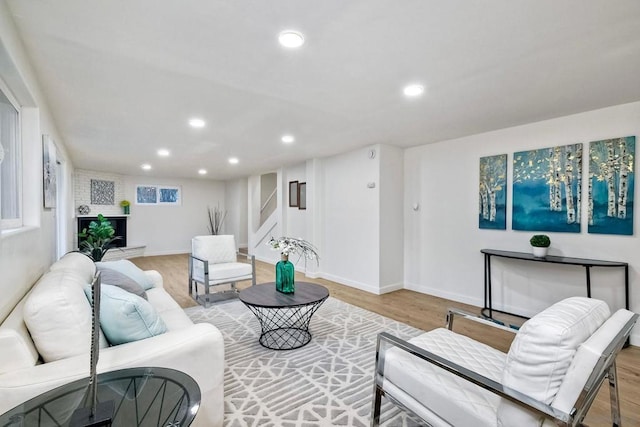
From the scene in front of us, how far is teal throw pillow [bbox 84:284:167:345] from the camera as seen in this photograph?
1525 millimetres

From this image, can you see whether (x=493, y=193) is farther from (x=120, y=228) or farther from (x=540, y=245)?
(x=120, y=228)

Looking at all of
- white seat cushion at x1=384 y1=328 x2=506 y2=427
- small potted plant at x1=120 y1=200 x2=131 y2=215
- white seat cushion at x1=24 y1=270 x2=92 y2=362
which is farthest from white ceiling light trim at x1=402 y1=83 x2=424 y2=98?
small potted plant at x1=120 y1=200 x2=131 y2=215

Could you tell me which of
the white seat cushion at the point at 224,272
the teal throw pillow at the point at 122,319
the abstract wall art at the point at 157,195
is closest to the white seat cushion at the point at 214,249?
the white seat cushion at the point at 224,272

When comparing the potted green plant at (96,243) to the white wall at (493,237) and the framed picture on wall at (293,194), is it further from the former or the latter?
the white wall at (493,237)

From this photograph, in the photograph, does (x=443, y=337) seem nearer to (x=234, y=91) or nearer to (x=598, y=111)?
(x=234, y=91)

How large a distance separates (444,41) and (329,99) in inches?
44.4

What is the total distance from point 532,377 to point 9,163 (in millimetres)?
3027

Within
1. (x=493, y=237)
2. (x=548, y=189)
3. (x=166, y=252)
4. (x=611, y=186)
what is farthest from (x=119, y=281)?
(x=166, y=252)

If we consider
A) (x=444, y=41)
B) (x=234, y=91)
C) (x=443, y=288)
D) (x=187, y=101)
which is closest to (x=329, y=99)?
(x=234, y=91)

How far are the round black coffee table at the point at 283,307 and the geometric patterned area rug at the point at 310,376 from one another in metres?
0.11

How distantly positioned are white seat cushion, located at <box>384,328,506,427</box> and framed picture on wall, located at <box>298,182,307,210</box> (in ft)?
14.3

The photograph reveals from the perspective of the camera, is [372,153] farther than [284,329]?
Yes

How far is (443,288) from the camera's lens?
422 centimetres

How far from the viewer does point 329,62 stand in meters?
2.02
